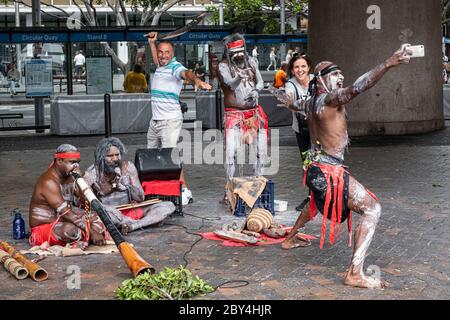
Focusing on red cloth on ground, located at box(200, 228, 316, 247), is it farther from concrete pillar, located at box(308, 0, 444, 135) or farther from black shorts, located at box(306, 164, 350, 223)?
concrete pillar, located at box(308, 0, 444, 135)

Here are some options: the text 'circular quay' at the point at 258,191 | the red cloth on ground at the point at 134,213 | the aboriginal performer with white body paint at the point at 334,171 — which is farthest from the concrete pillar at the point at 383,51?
the aboriginal performer with white body paint at the point at 334,171

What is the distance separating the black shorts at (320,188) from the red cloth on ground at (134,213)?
2295mm

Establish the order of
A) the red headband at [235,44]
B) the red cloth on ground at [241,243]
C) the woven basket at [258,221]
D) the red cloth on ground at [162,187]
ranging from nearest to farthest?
1. the red cloth on ground at [241,243]
2. the woven basket at [258,221]
3. the red cloth on ground at [162,187]
4. the red headband at [235,44]

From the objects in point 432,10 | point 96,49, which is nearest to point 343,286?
point 432,10

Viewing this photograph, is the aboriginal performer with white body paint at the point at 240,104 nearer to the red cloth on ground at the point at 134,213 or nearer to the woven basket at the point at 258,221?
the red cloth on ground at the point at 134,213

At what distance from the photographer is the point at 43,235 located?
803 cm

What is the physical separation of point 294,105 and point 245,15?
3524 centimetres

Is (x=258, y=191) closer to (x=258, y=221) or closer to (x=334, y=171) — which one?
(x=258, y=221)

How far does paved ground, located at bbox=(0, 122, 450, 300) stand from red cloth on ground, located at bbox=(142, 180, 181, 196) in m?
0.34

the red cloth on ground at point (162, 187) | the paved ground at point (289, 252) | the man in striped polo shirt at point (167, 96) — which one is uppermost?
the man in striped polo shirt at point (167, 96)

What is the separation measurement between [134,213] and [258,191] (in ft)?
4.53

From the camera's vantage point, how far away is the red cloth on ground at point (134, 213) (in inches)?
345

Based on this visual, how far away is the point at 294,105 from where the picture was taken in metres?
7.68

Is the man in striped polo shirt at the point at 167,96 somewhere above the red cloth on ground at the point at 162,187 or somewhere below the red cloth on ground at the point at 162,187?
above
